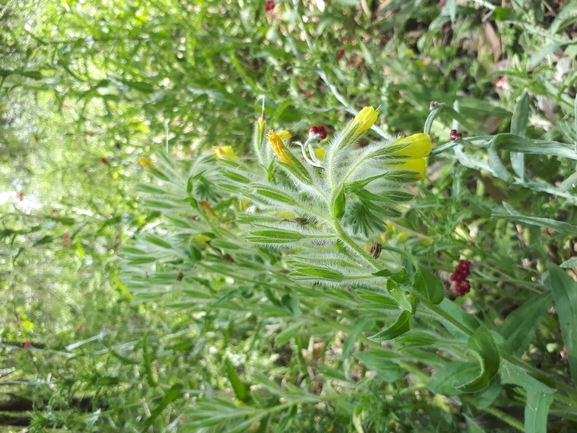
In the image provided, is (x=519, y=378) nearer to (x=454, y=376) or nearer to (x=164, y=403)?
(x=454, y=376)

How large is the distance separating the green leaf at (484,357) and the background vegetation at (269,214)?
169mm

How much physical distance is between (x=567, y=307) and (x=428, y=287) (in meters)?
0.54

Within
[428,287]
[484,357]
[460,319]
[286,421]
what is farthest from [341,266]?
[286,421]

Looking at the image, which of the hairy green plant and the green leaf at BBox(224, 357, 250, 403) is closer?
the hairy green plant

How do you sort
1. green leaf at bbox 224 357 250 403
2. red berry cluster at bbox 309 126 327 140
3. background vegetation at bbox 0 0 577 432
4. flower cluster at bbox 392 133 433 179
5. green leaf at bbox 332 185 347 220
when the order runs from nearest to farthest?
green leaf at bbox 332 185 347 220
flower cluster at bbox 392 133 433 179
red berry cluster at bbox 309 126 327 140
background vegetation at bbox 0 0 577 432
green leaf at bbox 224 357 250 403

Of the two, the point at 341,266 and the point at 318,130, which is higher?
the point at 318,130

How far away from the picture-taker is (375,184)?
1.11 m

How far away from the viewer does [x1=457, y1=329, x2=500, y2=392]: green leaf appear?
1117mm

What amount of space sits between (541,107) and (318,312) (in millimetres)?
1436

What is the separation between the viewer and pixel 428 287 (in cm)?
125

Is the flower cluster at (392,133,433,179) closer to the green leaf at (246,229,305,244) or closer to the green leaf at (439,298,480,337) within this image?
the green leaf at (246,229,305,244)

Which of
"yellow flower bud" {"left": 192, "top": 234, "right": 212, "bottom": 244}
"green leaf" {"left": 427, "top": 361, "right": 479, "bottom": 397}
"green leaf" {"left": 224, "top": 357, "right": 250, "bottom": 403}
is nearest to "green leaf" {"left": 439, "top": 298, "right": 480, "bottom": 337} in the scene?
"green leaf" {"left": 427, "top": 361, "right": 479, "bottom": 397}

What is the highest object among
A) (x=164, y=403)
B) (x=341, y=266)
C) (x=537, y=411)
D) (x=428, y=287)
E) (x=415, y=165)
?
(x=415, y=165)

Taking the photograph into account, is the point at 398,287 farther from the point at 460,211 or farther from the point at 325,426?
the point at 325,426
